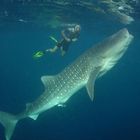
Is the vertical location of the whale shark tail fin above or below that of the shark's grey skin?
below

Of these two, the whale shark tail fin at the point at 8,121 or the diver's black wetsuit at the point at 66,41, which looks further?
the diver's black wetsuit at the point at 66,41

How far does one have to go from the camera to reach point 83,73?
10211 millimetres

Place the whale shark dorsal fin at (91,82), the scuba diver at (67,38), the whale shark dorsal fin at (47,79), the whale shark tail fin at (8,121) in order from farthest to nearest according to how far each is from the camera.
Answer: the scuba diver at (67,38), the whale shark tail fin at (8,121), the whale shark dorsal fin at (47,79), the whale shark dorsal fin at (91,82)

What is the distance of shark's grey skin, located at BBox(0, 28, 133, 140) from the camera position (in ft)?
31.4

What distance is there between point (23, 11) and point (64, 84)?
18.5 metres

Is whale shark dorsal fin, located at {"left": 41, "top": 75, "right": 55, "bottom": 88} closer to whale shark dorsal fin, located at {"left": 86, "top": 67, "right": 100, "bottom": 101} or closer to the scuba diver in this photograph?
whale shark dorsal fin, located at {"left": 86, "top": 67, "right": 100, "bottom": 101}

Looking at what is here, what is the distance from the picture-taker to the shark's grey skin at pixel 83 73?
956cm

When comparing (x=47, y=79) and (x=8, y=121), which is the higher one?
(x=47, y=79)

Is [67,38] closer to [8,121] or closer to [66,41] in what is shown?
[66,41]

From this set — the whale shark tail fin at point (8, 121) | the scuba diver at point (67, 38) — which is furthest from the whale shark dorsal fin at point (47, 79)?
the whale shark tail fin at point (8, 121)

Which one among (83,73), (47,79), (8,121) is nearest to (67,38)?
(47,79)

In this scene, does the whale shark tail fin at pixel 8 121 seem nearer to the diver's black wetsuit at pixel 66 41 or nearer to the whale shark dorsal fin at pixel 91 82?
the diver's black wetsuit at pixel 66 41

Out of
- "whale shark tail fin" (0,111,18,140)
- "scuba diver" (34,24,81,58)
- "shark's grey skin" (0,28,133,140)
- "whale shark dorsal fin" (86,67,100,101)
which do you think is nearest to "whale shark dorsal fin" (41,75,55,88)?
"shark's grey skin" (0,28,133,140)

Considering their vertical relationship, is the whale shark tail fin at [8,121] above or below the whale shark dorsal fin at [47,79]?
below
